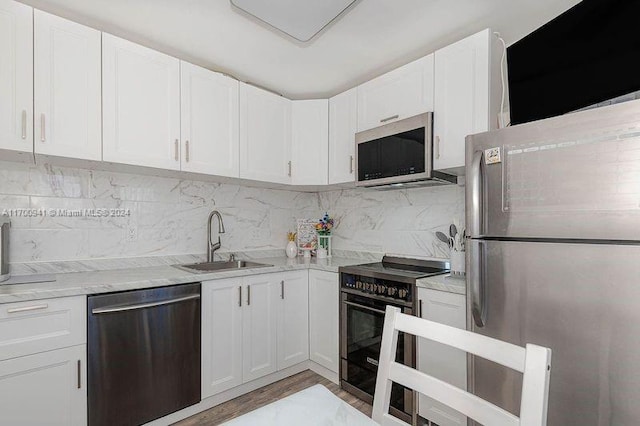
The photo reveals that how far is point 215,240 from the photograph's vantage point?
2.76 meters

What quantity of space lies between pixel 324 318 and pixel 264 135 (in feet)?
5.09

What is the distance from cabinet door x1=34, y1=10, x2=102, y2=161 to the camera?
1732 millimetres

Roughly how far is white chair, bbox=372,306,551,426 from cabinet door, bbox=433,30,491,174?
1.32m

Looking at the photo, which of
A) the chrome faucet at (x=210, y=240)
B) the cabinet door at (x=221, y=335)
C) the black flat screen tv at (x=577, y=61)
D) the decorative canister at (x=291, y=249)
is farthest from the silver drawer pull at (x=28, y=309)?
the black flat screen tv at (x=577, y=61)

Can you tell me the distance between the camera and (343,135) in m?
2.71

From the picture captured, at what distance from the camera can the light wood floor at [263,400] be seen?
2053mm

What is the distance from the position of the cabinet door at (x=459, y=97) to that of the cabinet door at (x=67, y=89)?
205 centimetres

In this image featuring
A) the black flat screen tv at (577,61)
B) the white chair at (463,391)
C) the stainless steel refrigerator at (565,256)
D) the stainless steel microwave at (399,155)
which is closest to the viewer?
the white chair at (463,391)

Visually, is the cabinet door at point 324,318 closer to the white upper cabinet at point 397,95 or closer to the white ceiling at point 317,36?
the white upper cabinet at point 397,95

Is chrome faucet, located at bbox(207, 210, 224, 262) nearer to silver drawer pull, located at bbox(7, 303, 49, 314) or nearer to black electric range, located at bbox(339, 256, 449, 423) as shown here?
black electric range, located at bbox(339, 256, 449, 423)

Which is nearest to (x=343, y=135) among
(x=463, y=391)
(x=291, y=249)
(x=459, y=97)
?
(x=459, y=97)

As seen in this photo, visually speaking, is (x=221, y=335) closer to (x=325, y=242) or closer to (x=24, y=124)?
(x=325, y=242)

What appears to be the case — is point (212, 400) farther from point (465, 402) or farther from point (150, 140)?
point (465, 402)

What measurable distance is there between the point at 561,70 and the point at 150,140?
7.66 feet
